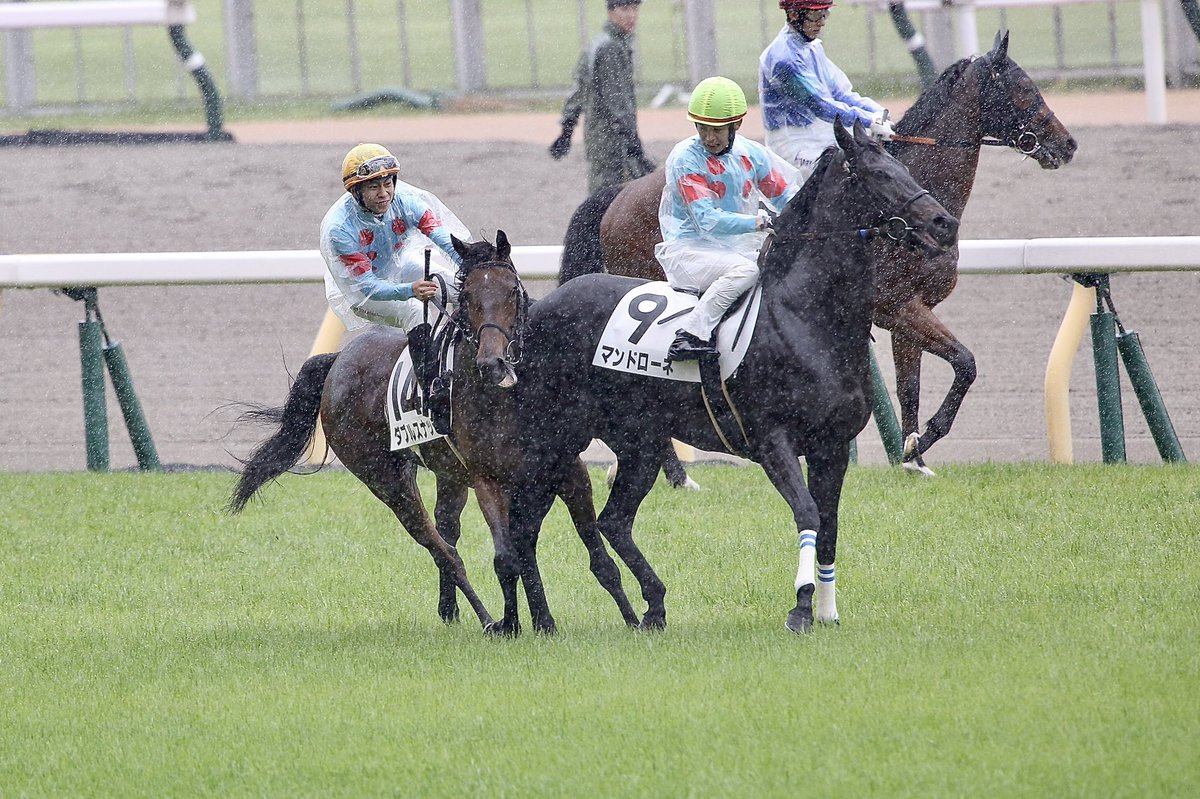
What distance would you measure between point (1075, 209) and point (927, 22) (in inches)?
217

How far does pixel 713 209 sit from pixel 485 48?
15411 millimetres

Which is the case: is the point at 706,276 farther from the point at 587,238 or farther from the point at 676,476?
the point at 587,238

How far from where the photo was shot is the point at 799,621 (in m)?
6.30

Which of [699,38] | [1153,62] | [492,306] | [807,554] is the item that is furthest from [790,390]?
[699,38]

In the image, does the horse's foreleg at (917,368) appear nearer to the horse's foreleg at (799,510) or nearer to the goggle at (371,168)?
the horse's foreleg at (799,510)

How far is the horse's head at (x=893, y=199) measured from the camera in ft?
20.9

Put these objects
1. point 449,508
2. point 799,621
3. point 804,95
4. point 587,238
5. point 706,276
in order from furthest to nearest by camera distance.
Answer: point 587,238 < point 804,95 < point 449,508 < point 706,276 < point 799,621

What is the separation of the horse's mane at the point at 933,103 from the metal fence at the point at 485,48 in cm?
1021

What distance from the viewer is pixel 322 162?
17203mm

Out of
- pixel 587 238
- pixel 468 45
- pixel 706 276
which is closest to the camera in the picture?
pixel 706 276

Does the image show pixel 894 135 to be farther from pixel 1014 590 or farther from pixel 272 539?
pixel 272 539

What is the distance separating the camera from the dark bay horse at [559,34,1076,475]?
29.2 ft

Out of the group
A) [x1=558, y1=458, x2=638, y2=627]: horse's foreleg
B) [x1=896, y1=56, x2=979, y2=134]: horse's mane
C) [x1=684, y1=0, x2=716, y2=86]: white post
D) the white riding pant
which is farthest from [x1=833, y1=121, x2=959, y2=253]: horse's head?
[x1=684, y1=0, x2=716, y2=86]: white post

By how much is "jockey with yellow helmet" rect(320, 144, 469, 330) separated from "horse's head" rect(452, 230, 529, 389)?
34 cm
